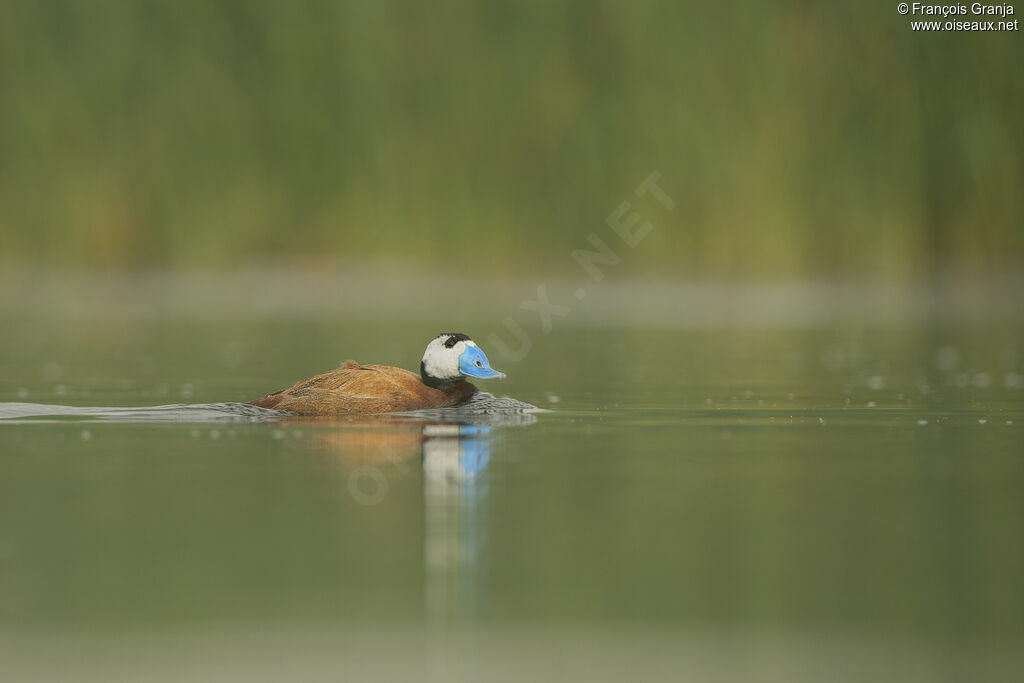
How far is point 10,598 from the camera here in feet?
19.2

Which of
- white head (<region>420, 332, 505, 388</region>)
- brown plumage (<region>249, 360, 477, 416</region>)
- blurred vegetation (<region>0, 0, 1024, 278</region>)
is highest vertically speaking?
blurred vegetation (<region>0, 0, 1024, 278</region>)

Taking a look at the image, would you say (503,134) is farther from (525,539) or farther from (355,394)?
(525,539)

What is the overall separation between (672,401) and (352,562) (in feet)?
23.1

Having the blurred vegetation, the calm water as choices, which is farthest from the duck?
the blurred vegetation

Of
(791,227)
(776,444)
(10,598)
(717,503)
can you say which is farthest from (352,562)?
(791,227)

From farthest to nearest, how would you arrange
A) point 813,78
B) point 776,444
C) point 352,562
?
point 813,78, point 776,444, point 352,562

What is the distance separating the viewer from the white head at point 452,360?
12.0 metres

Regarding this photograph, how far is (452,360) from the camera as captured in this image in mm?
12055

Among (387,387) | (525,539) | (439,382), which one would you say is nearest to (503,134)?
(439,382)

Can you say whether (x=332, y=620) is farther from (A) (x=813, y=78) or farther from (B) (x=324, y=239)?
(A) (x=813, y=78)

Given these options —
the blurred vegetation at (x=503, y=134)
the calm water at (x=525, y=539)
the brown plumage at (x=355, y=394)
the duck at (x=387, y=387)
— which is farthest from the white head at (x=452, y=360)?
the blurred vegetation at (x=503, y=134)

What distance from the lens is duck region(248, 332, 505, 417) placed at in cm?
1175

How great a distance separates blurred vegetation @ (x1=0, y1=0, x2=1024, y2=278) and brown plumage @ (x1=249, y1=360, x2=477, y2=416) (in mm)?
24714

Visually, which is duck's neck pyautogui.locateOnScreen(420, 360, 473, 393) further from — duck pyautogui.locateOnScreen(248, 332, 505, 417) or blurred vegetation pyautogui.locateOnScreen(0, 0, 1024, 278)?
blurred vegetation pyautogui.locateOnScreen(0, 0, 1024, 278)
